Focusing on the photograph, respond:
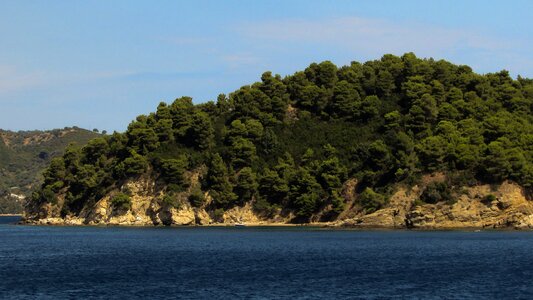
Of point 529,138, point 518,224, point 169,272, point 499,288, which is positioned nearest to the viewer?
point 499,288

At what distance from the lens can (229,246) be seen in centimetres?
11688

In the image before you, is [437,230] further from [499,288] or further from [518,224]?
[499,288]

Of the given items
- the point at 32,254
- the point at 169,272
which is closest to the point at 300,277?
the point at 169,272

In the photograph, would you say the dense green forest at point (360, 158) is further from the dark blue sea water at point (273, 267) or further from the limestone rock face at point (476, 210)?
the dark blue sea water at point (273, 267)

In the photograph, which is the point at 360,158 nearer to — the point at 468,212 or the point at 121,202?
the point at 468,212

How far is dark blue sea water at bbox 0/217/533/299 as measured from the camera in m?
64.8

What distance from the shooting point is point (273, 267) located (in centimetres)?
8456

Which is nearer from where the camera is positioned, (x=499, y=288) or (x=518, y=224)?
(x=499, y=288)

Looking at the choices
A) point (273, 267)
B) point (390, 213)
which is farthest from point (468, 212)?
point (273, 267)

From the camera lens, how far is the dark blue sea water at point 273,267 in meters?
64.8

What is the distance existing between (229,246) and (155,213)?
Result: 74.2 meters

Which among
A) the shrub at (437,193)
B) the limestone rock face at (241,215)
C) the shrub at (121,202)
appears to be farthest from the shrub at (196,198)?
the shrub at (437,193)

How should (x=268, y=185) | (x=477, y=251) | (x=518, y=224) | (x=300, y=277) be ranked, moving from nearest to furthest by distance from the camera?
1. (x=300, y=277)
2. (x=477, y=251)
3. (x=518, y=224)
4. (x=268, y=185)

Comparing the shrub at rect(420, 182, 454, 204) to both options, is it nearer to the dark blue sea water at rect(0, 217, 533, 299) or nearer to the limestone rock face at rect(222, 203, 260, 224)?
the dark blue sea water at rect(0, 217, 533, 299)
